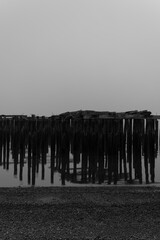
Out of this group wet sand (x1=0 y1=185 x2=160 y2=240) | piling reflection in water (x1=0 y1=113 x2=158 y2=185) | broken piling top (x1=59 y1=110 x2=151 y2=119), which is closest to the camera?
wet sand (x1=0 y1=185 x2=160 y2=240)

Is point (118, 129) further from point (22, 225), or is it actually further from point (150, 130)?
point (22, 225)

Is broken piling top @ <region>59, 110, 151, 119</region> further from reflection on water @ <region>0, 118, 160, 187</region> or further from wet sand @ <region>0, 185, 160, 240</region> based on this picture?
wet sand @ <region>0, 185, 160, 240</region>

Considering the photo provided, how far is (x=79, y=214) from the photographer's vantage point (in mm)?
8992

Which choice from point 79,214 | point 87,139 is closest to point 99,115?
point 87,139

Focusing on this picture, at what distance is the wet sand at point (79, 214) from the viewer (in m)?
7.42

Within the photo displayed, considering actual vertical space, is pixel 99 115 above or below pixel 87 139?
above

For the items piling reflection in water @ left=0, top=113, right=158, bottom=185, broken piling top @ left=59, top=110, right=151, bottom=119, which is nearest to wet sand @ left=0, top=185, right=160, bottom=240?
piling reflection in water @ left=0, top=113, right=158, bottom=185

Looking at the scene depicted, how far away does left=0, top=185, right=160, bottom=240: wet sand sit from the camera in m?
7.42

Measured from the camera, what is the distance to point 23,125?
1395 centimetres

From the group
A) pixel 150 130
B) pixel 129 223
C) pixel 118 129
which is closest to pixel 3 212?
pixel 129 223

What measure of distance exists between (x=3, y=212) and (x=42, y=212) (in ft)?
3.27

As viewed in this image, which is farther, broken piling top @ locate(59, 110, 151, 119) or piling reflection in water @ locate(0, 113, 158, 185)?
piling reflection in water @ locate(0, 113, 158, 185)

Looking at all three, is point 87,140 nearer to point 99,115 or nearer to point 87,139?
point 87,139

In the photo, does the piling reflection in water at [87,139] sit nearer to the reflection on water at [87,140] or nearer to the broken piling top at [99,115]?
the reflection on water at [87,140]
